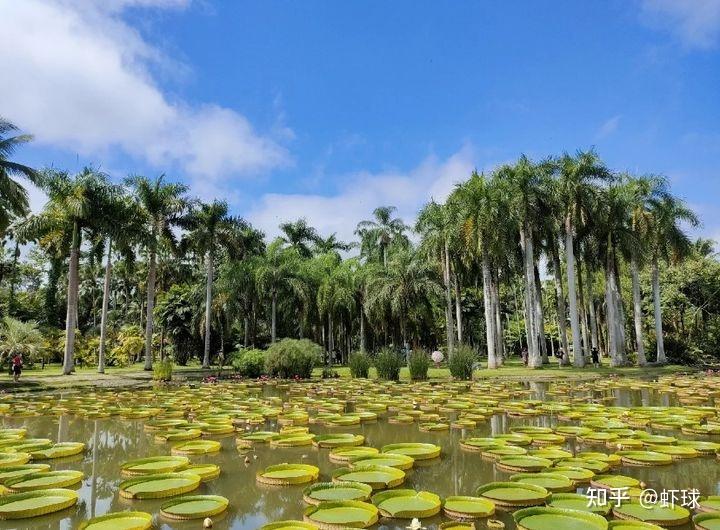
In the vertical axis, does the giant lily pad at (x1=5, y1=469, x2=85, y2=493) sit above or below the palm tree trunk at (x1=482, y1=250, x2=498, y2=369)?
below

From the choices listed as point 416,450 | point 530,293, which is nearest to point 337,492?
point 416,450

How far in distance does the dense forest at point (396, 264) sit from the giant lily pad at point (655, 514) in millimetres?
23812

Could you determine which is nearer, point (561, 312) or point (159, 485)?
point (159, 485)

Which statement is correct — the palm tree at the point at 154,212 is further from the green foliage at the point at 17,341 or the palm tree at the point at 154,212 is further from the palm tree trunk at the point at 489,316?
the palm tree trunk at the point at 489,316

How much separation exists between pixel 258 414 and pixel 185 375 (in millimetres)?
18993

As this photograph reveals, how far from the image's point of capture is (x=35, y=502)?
584 cm

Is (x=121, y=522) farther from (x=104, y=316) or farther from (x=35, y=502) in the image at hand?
(x=104, y=316)

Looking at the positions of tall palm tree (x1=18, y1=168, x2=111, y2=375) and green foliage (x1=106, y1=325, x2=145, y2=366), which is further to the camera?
green foliage (x1=106, y1=325, x2=145, y2=366)

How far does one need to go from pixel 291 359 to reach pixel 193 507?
816 inches

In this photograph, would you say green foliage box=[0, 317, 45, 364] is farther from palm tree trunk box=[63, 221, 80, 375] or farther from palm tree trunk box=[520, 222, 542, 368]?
palm tree trunk box=[520, 222, 542, 368]

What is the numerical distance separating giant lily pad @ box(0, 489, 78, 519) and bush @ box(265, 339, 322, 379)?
20167 millimetres

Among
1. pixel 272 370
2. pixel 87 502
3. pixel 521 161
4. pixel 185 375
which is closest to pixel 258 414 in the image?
pixel 87 502

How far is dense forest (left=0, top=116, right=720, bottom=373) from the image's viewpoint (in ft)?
94.4

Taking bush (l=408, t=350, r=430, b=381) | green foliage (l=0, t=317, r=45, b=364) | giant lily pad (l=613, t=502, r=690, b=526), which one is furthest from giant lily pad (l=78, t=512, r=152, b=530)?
green foliage (l=0, t=317, r=45, b=364)
